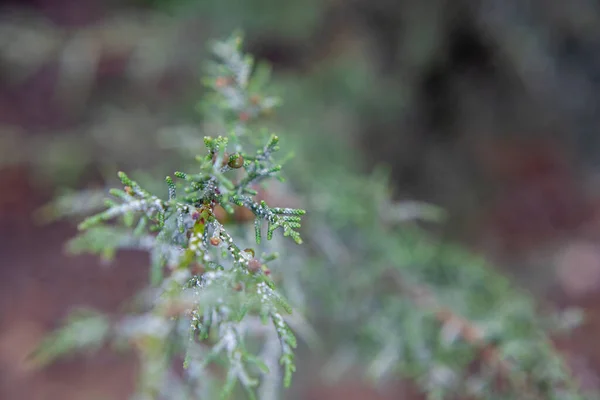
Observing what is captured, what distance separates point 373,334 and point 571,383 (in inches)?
22.8

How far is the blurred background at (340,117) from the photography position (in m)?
3.29

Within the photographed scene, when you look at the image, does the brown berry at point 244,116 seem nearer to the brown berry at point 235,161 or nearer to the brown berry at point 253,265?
the brown berry at point 235,161

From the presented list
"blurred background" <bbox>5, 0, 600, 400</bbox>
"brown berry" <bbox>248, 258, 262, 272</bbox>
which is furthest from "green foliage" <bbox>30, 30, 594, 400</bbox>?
"blurred background" <bbox>5, 0, 600, 400</bbox>

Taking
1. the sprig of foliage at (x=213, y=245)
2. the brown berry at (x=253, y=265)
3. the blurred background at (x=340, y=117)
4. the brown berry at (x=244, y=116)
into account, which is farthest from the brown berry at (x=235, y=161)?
the blurred background at (x=340, y=117)

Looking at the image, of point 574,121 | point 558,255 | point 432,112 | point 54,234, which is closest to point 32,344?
point 54,234

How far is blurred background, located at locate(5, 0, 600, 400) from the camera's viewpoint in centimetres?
329

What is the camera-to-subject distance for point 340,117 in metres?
3.31

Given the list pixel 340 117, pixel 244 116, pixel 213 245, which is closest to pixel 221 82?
pixel 244 116

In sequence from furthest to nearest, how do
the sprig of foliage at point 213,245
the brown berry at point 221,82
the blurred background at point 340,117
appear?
the blurred background at point 340,117 < the brown berry at point 221,82 < the sprig of foliage at point 213,245

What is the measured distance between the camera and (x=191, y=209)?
0.87m

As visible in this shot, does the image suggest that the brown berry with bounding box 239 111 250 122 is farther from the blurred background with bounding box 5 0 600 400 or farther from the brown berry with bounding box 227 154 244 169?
the blurred background with bounding box 5 0 600 400

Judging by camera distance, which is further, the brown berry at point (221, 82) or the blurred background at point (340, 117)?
the blurred background at point (340, 117)

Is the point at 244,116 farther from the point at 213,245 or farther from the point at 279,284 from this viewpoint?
the point at 213,245

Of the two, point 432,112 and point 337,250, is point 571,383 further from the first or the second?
point 432,112
